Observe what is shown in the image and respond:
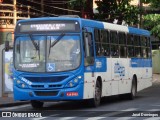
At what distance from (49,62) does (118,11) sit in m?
16.7

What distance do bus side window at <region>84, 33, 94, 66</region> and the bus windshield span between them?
396 millimetres

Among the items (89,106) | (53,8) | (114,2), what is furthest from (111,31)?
(53,8)

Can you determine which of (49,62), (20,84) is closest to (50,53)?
(49,62)

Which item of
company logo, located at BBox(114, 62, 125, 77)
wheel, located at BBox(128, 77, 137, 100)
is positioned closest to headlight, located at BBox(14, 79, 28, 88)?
company logo, located at BBox(114, 62, 125, 77)

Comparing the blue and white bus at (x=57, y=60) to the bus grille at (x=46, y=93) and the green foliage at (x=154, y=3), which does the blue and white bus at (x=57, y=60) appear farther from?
the green foliage at (x=154, y=3)

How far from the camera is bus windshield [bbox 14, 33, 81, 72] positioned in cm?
1867

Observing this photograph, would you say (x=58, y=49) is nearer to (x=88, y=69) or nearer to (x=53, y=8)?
(x=88, y=69)

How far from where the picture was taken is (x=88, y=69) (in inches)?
758

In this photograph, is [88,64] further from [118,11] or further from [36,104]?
[118,11]

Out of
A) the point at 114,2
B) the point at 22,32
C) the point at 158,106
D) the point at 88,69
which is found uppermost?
the point at 114,2

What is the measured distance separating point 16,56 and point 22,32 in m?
0.83

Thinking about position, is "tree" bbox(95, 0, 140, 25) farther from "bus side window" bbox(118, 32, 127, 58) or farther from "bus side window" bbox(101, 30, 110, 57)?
"bus side window" bbox(101, 30, 110, 57)

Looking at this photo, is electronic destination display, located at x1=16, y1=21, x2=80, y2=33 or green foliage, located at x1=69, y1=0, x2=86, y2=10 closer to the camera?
electronic destination display, located at x1=16, y1=21, x2=80, y2=33

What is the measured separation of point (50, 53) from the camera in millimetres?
18781
